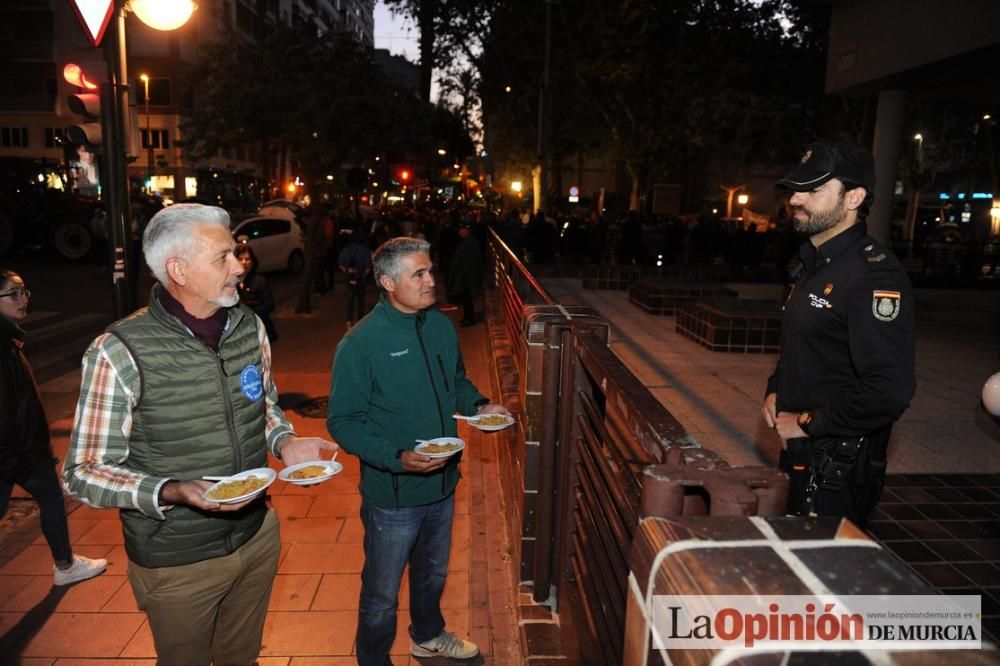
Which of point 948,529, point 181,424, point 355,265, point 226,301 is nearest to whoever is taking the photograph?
point 181,424

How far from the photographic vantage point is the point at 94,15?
6582 millimetres

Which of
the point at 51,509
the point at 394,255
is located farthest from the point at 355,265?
the point at 394,255

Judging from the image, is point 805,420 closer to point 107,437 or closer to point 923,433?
point 107,437

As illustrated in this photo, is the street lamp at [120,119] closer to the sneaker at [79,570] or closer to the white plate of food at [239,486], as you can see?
the sneaker at [79,570]

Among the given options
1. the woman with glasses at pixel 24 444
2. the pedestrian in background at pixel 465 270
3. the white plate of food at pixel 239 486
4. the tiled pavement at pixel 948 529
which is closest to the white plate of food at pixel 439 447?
the white plate of food at pixel 239 486

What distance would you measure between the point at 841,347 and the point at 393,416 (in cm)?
192

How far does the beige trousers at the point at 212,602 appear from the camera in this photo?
8.01 ft

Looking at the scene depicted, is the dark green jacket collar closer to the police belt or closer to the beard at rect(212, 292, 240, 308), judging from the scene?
the beard at rect(212, 292, 240, 308)

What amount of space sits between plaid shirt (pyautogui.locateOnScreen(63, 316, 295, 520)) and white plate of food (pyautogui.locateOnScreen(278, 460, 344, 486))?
1.67ft

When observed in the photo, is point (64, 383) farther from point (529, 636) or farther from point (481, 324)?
point (529, 636)

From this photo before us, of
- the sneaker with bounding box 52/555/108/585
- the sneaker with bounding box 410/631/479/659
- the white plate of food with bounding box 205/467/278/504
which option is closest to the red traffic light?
the sneaker with bounding box 52/555/108/585

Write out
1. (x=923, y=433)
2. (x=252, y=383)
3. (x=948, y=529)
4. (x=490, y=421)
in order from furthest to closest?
(x=923, y=433), (x=948, y=529), (x=490, y=421), (x=252, y=383)

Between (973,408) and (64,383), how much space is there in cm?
1056

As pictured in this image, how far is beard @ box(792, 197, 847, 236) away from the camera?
9.31ft
